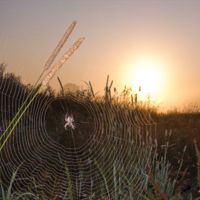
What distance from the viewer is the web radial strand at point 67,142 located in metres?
3.04

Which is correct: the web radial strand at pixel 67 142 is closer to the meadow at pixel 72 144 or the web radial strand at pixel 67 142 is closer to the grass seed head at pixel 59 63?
the meadow at pixel 72 144

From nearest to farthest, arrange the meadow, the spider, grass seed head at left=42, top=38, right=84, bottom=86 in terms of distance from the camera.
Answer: grass seed head at left=42, top=38, right=84, bottom=86 → the meadow → the spider

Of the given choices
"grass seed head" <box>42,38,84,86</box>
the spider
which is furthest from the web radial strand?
"grass seed head" <box>42,38,84,86</box>

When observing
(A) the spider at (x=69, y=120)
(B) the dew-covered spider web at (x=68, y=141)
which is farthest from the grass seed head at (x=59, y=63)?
(A) the spider at (x=69, y=120)

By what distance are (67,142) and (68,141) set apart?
0.02m

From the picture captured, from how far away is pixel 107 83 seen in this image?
9.22ft

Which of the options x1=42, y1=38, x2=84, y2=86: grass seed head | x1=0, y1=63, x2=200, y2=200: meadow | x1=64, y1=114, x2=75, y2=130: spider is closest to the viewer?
x1=42, y1=38, x2=84, y2=86: grass seed head

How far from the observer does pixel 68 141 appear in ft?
12.3

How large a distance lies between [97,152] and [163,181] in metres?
0.90

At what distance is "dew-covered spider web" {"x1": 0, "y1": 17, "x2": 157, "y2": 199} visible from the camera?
302cm

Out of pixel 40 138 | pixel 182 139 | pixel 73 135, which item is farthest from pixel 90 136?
pixel 182 139

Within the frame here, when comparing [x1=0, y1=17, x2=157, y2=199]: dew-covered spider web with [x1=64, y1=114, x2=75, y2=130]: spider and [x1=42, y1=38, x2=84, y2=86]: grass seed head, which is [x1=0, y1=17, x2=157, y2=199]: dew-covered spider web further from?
[x1=42, y1=38, x2=84, y2=86]: grass seed head

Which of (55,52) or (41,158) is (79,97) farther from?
(55,52)

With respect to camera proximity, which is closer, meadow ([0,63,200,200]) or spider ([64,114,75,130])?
meadow ([0,63,200,200])
